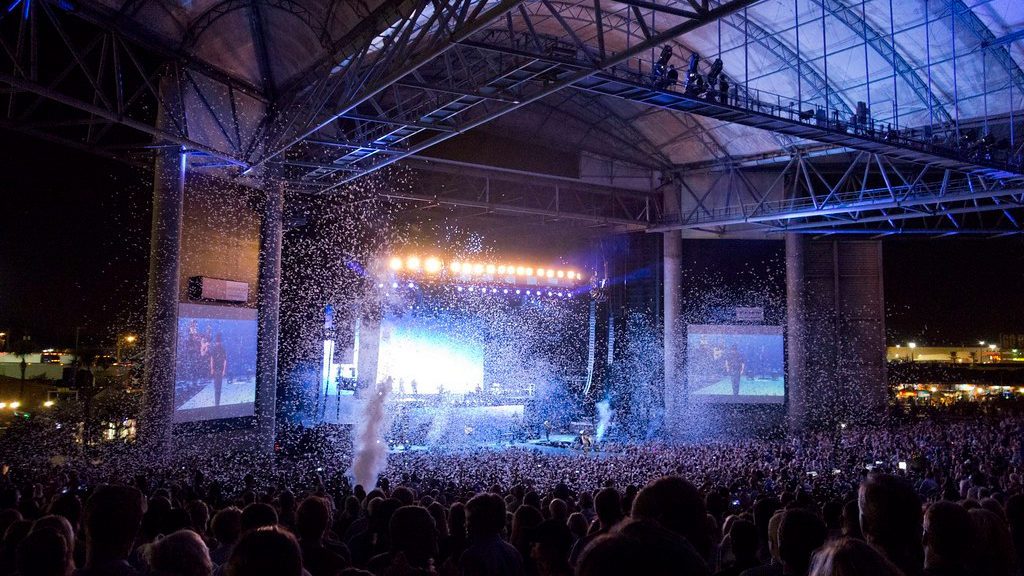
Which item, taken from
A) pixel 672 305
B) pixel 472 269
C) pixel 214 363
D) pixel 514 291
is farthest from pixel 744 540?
pixel 672 305

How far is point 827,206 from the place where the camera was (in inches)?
819

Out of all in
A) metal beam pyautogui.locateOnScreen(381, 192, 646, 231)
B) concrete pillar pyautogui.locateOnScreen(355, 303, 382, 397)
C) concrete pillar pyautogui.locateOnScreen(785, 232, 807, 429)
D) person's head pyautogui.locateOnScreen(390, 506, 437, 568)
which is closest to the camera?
person's head pyautogui.locateOnScreen(390, 506, 437, 568)

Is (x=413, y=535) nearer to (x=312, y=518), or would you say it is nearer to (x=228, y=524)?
(x=312, y=518)

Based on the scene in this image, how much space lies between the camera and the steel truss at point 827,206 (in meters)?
21.2

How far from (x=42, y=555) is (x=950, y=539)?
345 centimetres

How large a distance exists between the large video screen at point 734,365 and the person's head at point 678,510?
83.0 ft

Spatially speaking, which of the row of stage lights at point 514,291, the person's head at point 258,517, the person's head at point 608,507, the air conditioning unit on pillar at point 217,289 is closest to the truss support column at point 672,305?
the row of stage lights at point 514,291

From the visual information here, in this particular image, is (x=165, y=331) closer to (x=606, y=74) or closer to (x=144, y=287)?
(x=144, y=287)

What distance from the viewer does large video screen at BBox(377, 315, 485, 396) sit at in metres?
25.5

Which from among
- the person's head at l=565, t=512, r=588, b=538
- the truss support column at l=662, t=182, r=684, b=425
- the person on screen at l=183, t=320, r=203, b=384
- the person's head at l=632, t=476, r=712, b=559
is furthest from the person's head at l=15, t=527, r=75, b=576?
the truss support column at l=662, t=182, r=684, b=425

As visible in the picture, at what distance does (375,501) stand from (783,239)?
25582 millimetres

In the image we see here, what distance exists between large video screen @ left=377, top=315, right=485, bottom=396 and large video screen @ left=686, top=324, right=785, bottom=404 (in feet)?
28.5

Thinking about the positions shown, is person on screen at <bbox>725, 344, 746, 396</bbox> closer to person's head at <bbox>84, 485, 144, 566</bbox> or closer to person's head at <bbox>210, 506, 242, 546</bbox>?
person's head at <bbox>210, 506, 242, 546</bbox>

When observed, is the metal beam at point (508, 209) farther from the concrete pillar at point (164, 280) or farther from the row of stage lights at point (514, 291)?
the concrete pillar at point (164, 280)
